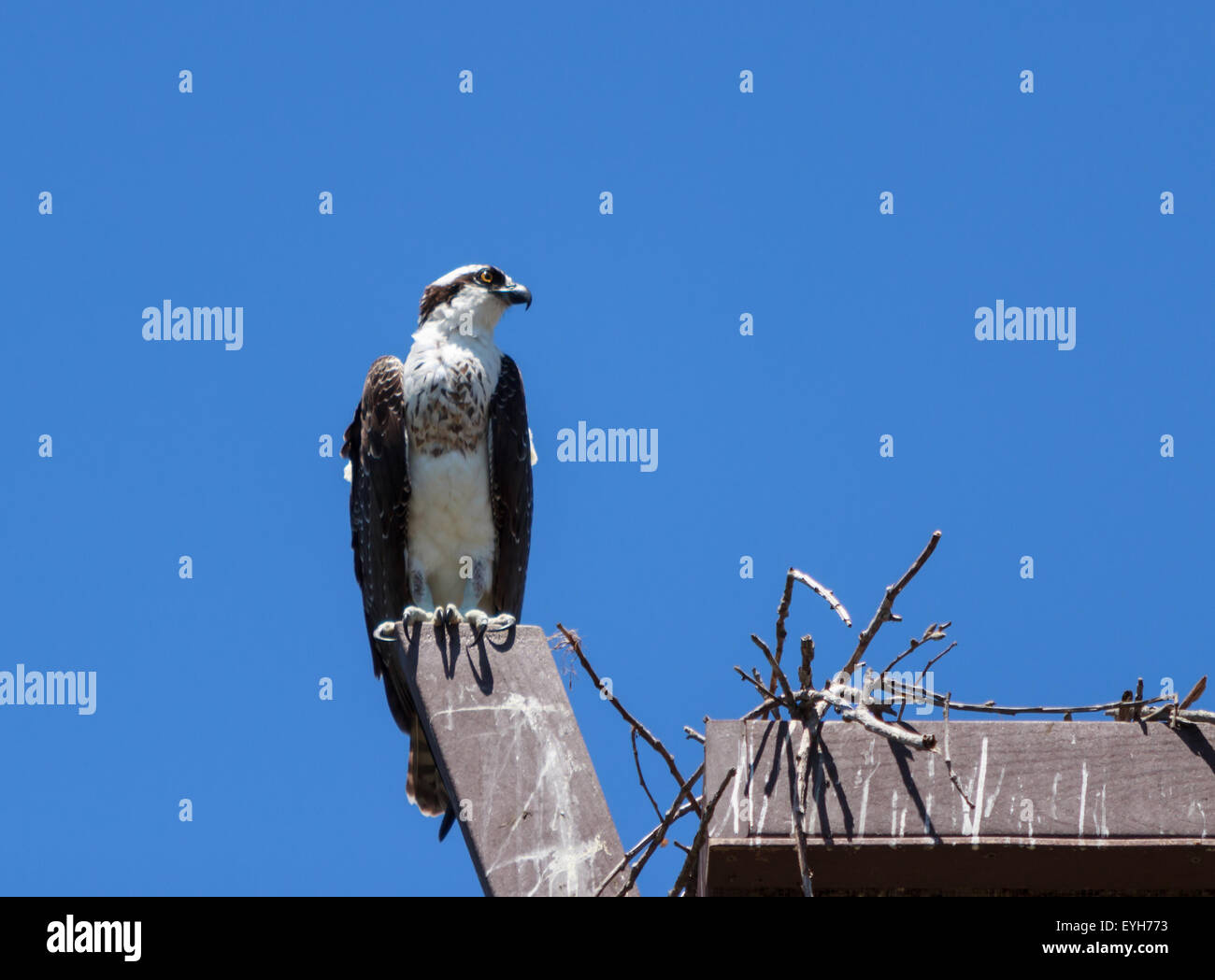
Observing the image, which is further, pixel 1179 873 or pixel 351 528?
pixel 351 528

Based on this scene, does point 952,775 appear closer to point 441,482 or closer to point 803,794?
point 803,794

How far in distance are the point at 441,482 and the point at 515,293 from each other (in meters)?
1.18

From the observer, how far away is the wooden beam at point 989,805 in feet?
11.1

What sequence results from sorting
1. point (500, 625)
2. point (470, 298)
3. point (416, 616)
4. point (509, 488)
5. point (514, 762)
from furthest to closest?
1. point (470, 298)
2. point (509, 488)
3. point (416, 616)
4. point (500, 625)
5. point (514, 762)

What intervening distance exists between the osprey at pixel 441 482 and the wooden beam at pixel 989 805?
4.16 metres

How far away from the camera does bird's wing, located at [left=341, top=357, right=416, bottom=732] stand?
758 centimetres

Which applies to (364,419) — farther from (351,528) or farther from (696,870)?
(696,870)

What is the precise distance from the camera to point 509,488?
302 inches

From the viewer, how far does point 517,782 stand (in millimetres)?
3738

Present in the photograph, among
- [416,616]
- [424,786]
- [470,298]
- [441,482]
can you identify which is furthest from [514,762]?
[470,298]

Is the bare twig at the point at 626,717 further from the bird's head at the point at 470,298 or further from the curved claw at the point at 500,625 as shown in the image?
the bird's head at the point at 470,298
